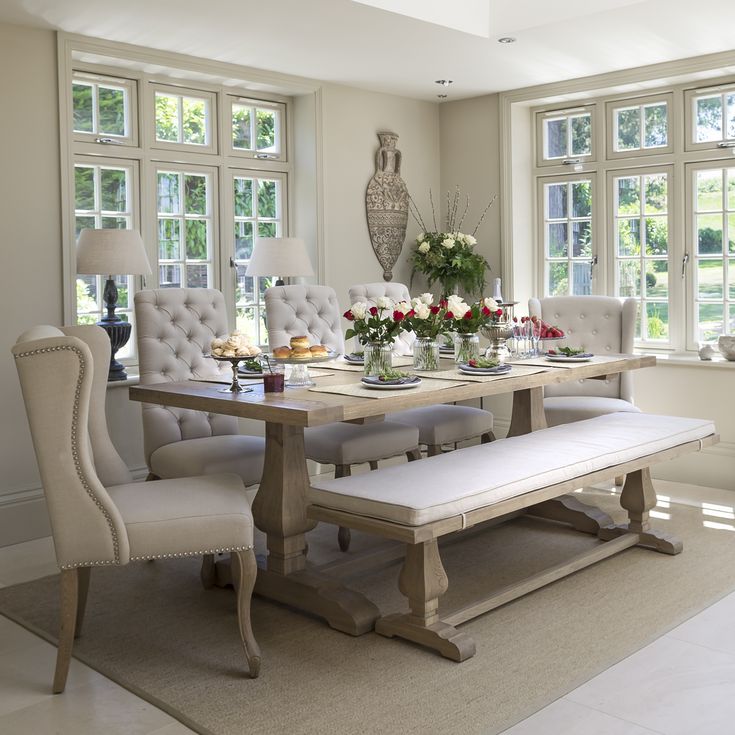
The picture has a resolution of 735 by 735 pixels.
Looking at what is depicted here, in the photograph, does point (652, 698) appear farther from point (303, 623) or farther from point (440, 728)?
point (303, 623)

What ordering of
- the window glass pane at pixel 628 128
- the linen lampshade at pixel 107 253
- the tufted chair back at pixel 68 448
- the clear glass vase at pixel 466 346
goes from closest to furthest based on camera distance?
the tufted chair back at pixel 68 448, the clear glass vase at pixel 466 346, the linen lampshade at pixel 107 253, the window glass pane at pixel 628 128

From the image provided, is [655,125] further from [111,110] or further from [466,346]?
Result: [111,110]

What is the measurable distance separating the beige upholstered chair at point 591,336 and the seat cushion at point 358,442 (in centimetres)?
107

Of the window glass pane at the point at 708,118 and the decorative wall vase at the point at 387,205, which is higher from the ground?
the window glass pane at the point at 708,118

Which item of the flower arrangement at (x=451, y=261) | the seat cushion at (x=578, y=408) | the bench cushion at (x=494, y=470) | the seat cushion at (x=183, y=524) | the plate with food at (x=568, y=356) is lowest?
the seat cushion at (x=183, y=524)

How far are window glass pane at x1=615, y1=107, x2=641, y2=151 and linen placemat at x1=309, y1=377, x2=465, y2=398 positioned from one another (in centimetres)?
301

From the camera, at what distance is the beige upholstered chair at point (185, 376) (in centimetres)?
364

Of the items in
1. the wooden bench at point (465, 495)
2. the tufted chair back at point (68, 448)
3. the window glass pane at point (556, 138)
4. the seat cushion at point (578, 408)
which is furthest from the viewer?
the window glass pane at point (556, 138)

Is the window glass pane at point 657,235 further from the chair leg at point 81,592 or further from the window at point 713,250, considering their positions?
the chair leg at point 81,592

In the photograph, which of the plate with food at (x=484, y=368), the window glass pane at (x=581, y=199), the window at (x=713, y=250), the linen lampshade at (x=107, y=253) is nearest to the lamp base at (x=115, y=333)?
the linen lampshade at (x=107, y=253)

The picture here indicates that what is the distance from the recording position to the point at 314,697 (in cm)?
260

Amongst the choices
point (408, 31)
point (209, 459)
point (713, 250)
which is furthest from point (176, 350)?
point (713, 250)

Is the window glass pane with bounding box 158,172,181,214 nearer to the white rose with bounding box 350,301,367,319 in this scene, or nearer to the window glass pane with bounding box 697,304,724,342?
the white rose with bounding box 350,301,367,319

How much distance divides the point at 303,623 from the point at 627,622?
1124 mm
